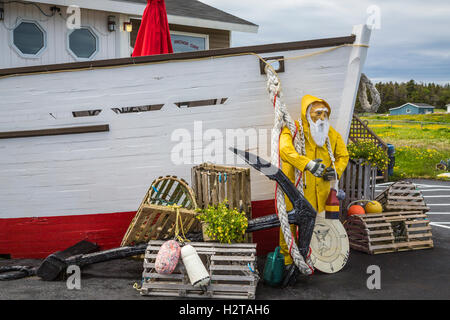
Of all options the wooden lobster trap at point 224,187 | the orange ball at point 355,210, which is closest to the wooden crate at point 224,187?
the wooden lobster trap at point 224,187

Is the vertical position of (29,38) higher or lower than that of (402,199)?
higher

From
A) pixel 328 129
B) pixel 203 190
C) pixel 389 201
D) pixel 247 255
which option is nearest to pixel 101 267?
pixel 203 190

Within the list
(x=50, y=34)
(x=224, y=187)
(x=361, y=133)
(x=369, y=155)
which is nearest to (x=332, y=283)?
(x=224, y=187)

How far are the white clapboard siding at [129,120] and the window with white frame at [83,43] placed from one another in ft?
6.56

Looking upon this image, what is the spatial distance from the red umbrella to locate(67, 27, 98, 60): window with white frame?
132cm

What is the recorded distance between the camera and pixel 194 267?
3.89 metres

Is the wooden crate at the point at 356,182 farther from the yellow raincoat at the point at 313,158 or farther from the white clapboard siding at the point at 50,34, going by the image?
the white clapboard siding at the point at 50,34

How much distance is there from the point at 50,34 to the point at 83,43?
1.69 feet

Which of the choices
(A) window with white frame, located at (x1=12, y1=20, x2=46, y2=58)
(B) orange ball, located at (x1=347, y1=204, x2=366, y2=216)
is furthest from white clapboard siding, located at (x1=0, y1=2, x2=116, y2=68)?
(B) orange ball, located at (x1=347, y1=204, x2=366, y2=216)

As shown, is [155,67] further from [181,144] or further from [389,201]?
[389,201]

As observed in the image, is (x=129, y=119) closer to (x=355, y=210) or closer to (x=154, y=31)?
(x=154, y=31)

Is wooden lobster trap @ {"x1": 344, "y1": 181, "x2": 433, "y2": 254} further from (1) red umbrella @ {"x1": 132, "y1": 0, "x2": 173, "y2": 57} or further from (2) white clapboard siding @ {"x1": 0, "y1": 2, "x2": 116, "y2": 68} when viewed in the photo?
(2) white clapboard siding @ {"x1": 0, "y1": 2, "x2": 116, "y2": 68}

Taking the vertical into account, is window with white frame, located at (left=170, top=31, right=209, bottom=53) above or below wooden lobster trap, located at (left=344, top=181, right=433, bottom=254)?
above

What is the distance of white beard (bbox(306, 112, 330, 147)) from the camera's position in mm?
4438
